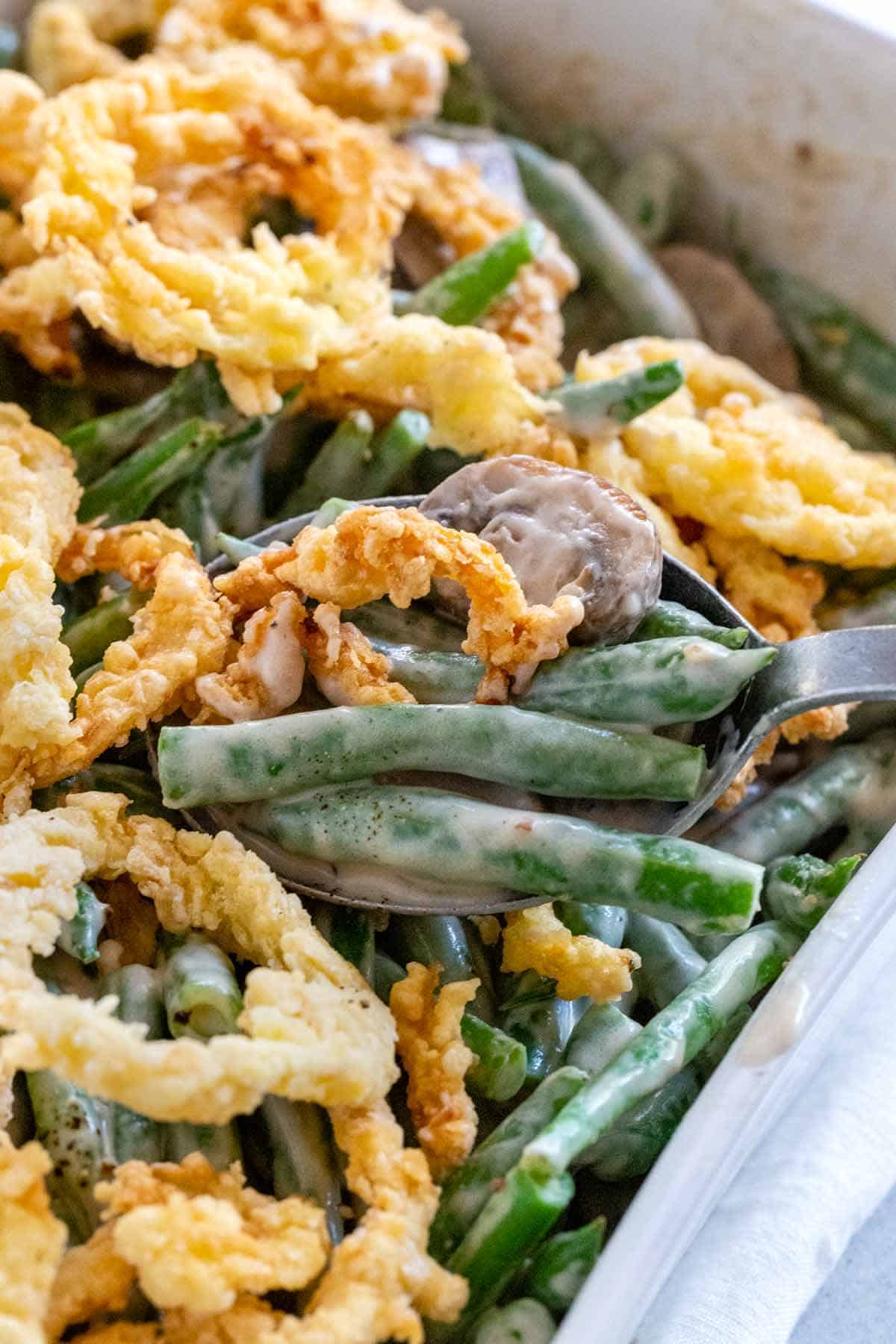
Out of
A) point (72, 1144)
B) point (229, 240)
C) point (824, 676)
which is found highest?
point (824, 676)

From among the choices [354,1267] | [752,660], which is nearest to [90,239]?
[752,660]

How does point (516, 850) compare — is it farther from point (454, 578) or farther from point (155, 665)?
point (155, 665)

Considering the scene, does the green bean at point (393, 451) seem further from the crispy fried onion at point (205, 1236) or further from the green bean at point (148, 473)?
the crispy fried onion at point (205, 1236)

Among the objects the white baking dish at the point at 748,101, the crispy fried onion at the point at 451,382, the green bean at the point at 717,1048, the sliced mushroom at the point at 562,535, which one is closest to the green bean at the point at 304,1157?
the green bean at the point at 717,1048

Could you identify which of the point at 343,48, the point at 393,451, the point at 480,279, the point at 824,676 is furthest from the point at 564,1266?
the point at 343,48

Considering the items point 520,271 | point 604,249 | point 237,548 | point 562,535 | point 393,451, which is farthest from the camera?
point 604,249

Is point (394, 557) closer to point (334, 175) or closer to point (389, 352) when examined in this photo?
point (389, 352)

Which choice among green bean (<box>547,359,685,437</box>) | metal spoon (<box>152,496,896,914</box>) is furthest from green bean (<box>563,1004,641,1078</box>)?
green bean (<box>547,359,685,437</box>)

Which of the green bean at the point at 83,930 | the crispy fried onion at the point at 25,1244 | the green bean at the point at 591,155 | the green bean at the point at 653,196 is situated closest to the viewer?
the crispy fried onion at the point at 25,1244
